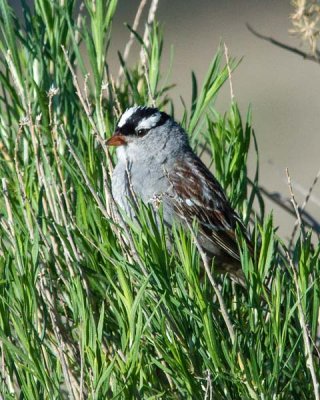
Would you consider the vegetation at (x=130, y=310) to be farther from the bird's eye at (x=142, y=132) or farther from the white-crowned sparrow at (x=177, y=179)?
the bird's eye at (x=142, y=132)

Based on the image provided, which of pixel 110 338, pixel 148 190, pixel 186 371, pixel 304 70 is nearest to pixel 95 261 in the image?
pixel 110 338

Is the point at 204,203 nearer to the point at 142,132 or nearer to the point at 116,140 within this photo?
the point at 142,132

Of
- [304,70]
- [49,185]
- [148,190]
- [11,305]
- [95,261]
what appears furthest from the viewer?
[304,70]

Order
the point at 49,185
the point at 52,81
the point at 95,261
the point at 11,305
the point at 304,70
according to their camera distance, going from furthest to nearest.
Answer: the point at 304,70, the point at 52,81, the point at 49,185, the point at 95,261, the point at 11,305

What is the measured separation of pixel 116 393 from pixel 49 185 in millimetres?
735

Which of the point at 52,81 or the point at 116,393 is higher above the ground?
the point at 52,81

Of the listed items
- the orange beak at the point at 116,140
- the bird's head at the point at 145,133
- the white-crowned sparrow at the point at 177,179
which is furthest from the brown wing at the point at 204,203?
the orange beak at the point at 116,140

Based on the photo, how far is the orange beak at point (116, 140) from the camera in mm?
3094

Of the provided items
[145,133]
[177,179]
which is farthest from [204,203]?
[145,133]

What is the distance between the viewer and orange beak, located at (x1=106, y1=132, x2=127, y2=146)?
3.09 metres

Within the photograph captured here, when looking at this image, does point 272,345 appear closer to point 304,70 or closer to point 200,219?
point 200,219

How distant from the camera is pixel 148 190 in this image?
347cm

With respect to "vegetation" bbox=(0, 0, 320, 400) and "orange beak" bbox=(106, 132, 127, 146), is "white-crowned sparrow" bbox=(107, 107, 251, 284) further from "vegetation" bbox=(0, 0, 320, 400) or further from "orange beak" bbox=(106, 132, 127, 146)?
"vegetation" bbox=(0, 0, 320, 400)

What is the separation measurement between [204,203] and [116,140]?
21.0 inches
